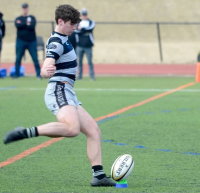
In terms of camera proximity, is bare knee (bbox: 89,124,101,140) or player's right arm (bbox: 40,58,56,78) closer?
player's right arm (bbox: 40,58,56,78)

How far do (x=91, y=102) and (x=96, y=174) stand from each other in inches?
269

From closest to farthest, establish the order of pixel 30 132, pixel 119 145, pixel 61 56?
pixel 30 132, pixel 61 56, pixel 119 145

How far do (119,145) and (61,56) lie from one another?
2540 mm

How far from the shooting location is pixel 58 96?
5.76 m

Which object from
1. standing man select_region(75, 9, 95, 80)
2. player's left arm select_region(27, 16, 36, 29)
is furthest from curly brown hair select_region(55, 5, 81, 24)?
player's left arm select_region(27, 16, 36, 29)

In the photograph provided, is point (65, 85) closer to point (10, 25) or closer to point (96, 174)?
point (96, 174)

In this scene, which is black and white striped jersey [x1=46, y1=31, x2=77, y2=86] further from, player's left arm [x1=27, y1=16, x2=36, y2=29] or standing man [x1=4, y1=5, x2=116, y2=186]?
player's left arm [x1=27, y1=16, x2=36, y2=29]

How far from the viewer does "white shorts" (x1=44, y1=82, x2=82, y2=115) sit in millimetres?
5746

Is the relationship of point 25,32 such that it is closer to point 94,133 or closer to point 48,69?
point 94,133

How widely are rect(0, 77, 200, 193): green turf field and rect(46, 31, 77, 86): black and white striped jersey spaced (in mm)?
1103

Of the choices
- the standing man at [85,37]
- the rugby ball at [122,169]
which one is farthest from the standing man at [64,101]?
the standing man at [85,37]

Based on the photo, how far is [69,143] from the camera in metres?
8.12

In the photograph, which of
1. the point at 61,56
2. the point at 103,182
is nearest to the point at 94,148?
the point at 103,182

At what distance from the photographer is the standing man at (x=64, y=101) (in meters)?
5.52
